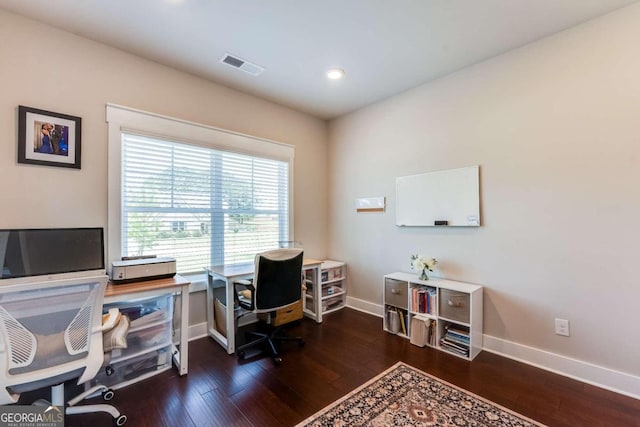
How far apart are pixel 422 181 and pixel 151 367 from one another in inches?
125

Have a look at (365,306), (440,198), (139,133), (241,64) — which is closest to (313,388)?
(365,306)

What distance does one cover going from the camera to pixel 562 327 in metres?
2.25

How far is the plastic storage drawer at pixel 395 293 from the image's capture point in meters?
2.97

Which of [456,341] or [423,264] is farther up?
[423,264]

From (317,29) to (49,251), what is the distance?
2.62 metres

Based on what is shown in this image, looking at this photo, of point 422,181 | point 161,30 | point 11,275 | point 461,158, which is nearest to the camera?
point 11,275

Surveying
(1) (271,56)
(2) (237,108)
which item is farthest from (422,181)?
(2) (237,108)

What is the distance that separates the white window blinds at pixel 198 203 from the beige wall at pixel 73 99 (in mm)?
263

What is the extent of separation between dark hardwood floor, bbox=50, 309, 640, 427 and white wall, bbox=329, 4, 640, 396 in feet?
1.12

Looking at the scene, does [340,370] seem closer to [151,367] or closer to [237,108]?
[151,367]

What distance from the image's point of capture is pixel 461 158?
2.84m

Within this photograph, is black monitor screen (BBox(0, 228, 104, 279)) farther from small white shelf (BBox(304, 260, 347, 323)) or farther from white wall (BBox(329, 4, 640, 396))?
white wall (BBox(329, 4, 640, 396))

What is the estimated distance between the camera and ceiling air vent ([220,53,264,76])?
8.58 feet

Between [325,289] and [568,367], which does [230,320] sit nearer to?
[325,289]
